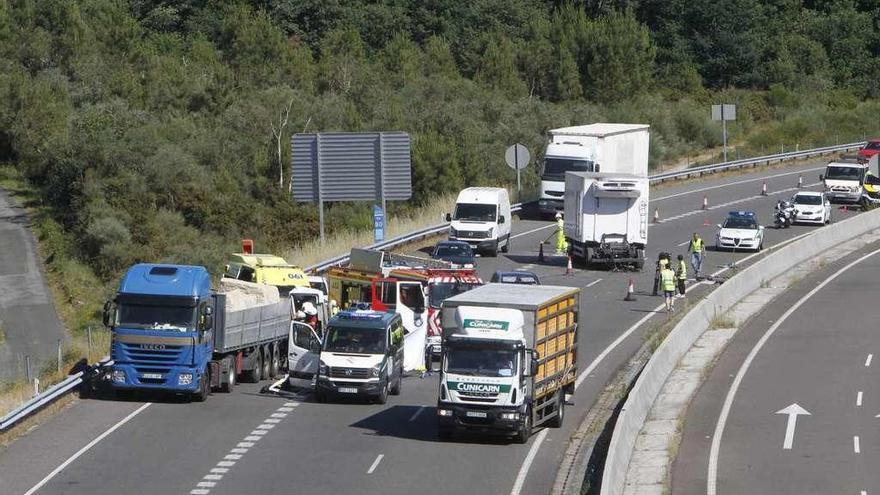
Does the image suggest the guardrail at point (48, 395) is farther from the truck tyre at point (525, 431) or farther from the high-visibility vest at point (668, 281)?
the high-visibility vest at point (668, 281)

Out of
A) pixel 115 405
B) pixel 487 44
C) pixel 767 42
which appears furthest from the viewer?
pixel 767 42

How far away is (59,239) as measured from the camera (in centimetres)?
6975

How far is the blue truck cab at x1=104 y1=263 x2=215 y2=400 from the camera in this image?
32438mm

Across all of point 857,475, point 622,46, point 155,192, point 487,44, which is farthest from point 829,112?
point 857,475

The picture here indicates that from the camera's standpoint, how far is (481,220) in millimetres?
54875

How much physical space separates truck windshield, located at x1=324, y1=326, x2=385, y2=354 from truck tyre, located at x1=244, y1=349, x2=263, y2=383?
3653mm

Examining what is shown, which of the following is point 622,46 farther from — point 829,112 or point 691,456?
point 691,456

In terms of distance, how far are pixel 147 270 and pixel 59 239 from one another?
125ft

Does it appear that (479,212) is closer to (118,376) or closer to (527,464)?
(118,376)

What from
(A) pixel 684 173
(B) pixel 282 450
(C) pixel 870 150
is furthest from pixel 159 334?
(C) pixel 870 150

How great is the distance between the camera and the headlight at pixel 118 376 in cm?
3244

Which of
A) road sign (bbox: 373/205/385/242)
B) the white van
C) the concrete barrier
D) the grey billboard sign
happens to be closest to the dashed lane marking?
the concrete barrier

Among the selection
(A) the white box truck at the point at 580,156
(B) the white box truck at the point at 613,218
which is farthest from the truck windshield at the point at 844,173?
(B) the white box truck at the point at 613,218

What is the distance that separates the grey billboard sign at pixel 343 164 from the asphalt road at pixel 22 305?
33.9 feet
